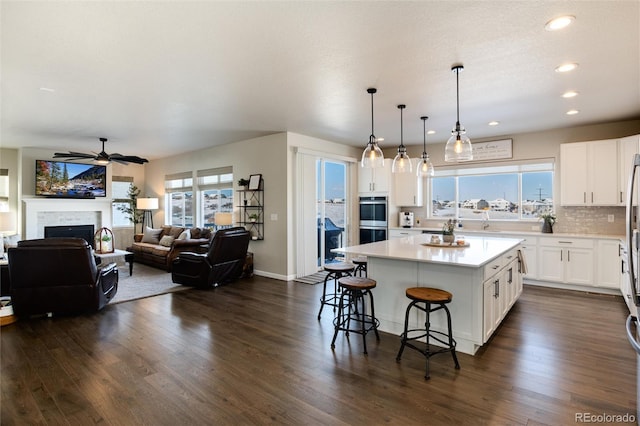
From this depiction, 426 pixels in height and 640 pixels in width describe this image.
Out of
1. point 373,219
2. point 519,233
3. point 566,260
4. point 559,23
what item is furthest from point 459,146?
point 373,219

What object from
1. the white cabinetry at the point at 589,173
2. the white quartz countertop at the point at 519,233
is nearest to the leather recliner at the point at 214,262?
the white quartz countertop at the point at 519,233

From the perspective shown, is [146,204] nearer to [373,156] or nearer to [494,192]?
[373,156]

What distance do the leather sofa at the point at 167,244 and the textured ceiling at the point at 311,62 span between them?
250 centimetres

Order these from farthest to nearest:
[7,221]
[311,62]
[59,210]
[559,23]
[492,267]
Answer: [59,210] < [7,221] < [492,267] < [311,62] < [559,23]

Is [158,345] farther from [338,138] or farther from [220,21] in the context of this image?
[338,138]

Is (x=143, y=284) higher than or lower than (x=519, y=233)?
lower

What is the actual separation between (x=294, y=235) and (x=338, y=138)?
2.10 metres

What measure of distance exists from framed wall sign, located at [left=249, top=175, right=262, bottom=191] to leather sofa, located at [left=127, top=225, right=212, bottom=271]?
136cm

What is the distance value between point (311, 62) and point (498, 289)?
117 inches

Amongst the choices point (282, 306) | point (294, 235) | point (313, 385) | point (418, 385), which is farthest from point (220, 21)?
point (294, 235)

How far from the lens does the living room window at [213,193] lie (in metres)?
7.57

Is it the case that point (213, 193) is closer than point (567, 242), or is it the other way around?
point (567, 242)

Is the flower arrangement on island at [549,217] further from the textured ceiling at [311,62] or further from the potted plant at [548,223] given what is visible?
the textured ceiling at [311,62]

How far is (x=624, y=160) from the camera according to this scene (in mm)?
4957
